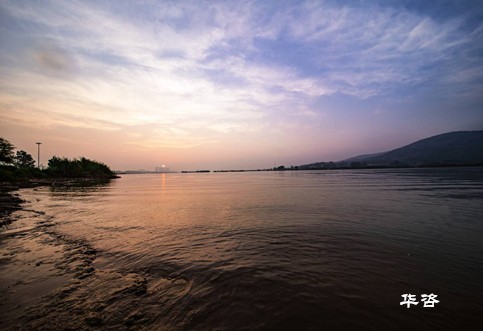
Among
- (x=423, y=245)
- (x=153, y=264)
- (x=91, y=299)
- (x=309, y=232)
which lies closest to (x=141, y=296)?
(x=91, y=299)

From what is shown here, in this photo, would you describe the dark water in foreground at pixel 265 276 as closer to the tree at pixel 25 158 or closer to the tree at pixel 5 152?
the tree at pixel 5 152

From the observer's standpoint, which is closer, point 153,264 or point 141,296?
point 141,296

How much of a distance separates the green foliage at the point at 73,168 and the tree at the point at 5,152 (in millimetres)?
32956

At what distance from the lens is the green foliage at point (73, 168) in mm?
110050

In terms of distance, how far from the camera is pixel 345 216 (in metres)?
18.8

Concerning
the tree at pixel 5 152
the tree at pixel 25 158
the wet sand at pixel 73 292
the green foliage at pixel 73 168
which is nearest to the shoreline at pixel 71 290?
the wet sand at pixel 73 292

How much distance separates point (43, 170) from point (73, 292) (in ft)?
422

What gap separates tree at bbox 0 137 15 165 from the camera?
70250mm

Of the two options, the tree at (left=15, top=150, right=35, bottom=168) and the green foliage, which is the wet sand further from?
the tree at (left=15, top=150, right=35, bottom=168)

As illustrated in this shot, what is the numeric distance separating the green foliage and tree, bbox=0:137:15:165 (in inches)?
1297

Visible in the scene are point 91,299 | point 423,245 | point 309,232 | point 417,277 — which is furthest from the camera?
point 309,232

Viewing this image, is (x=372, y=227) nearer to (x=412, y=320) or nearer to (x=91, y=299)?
(x=412, y=320)

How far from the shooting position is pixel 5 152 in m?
70.9

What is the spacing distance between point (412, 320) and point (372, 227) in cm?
1051
